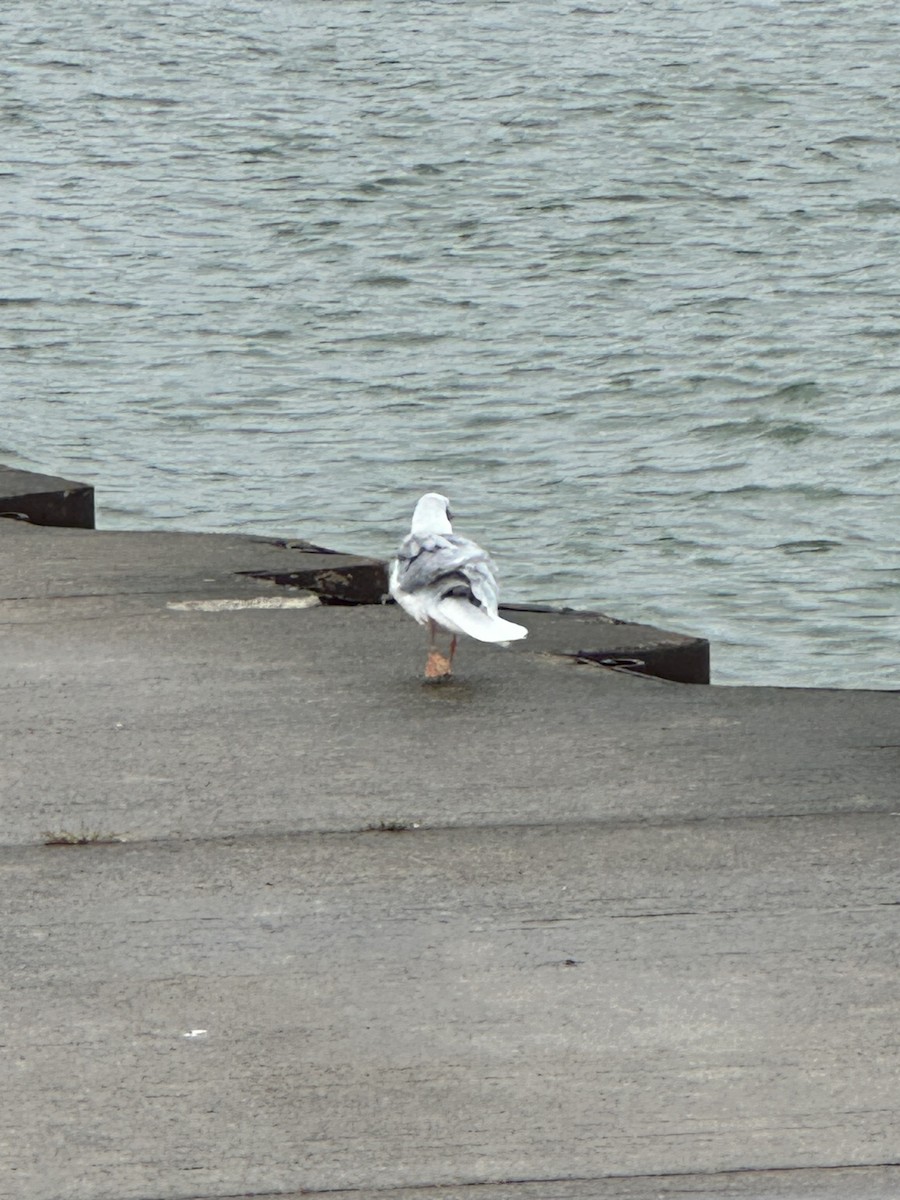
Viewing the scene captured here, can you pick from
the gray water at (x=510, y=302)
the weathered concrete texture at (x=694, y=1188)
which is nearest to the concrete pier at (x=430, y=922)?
the weathered concrete texture at (x=694, y=1188)

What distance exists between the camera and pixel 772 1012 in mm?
4348

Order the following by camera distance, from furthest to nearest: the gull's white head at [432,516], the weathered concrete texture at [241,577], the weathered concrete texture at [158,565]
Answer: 1. the weathered concrete texture at [158,565]
2. the weathered concrete texture at [241,577]
3. the gull's white head at [432,516]

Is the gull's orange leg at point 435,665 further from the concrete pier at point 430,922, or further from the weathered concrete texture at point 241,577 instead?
the weathered concrete texture at point 241,577

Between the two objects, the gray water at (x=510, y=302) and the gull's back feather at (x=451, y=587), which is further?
the gray water at (x=510, y=302)

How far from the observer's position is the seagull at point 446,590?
6336mm

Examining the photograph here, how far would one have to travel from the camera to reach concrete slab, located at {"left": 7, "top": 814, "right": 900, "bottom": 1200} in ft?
12.6

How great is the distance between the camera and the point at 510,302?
20188 millimetres

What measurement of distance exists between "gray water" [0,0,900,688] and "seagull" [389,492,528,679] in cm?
478

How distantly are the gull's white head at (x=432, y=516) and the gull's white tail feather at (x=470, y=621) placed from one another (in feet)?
1.94

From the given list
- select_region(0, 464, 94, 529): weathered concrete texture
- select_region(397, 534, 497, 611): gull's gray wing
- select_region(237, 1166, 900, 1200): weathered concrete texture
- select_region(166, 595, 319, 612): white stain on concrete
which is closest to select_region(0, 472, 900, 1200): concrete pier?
select_region(237, 1166, 900, 1200): weathered concrete texture

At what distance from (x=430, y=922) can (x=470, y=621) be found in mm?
1593

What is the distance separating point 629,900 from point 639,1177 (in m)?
1.26

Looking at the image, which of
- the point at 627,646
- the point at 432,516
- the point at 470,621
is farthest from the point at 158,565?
the point at 470,621

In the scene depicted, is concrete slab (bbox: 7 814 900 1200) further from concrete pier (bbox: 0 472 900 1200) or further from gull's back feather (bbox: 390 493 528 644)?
gull's back feather (bbox: 390 493 528 644)
